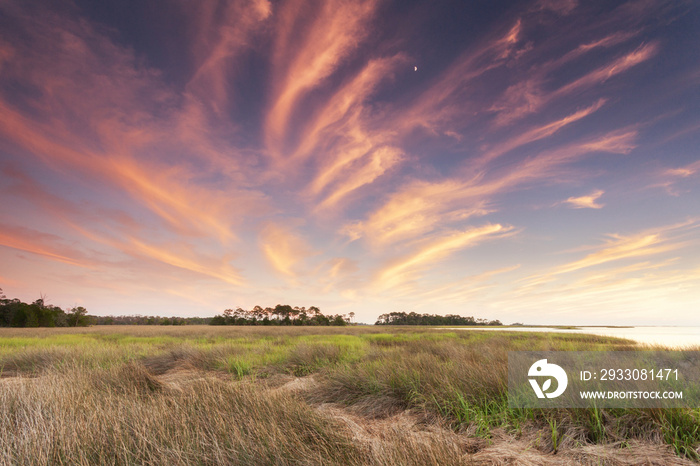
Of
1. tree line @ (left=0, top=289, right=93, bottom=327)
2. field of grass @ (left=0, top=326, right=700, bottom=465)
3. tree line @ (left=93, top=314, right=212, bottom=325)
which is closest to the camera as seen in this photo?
field of grass @ (left=0, top=326, right=700, bottom=465)

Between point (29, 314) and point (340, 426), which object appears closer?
point (340, 426)

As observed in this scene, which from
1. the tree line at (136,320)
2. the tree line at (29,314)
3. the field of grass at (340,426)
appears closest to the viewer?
the field of grass at (340,426)

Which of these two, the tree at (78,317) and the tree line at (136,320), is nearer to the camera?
the tree at (78,317)

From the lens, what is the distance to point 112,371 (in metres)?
7.14

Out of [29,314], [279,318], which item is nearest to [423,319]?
[279,318]

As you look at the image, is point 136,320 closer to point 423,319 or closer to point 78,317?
point 78,317

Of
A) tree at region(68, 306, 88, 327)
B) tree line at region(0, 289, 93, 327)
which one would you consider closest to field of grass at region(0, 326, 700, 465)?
tree line at region(0, 289, 93, 327)

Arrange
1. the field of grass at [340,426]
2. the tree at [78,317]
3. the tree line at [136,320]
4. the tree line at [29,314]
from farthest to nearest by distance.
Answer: the tree line at [136,320] → the tree at [78,317] → the tree line at [29,314] → the field of grass at [340,426]

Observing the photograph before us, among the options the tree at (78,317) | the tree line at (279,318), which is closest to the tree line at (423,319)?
the tree line at (279,318)

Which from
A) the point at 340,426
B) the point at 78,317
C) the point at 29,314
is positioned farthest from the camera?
the point at 78,317

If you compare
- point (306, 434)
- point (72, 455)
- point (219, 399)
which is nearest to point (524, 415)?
point (306, 434)

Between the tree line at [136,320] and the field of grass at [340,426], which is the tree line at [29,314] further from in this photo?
the field of grass at [340,426]

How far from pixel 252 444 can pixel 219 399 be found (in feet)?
5.95

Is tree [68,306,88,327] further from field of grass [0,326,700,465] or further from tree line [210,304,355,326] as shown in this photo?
field of grass [0,326,700,465]
